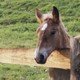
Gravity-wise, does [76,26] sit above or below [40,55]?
below

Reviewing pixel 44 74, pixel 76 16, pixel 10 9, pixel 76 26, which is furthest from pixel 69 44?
pixel 10 9

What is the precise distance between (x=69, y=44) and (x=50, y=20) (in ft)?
0.93

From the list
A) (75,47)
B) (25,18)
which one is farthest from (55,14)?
(25,18)

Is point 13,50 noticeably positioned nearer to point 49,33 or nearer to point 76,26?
point 49,33

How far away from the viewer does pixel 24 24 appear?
18250mm

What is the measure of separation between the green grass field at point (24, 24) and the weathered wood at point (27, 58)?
3.49 metres

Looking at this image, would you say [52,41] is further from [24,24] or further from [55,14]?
[24,24]

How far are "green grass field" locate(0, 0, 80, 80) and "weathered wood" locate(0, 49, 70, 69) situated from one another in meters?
3.49

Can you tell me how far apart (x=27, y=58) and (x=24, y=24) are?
46.5 ft

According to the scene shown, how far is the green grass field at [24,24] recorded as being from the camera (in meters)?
8.47

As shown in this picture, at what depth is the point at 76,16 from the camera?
19.0 meters

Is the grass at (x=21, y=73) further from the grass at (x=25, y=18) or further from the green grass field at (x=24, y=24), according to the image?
the grass at (x=25, y=18)

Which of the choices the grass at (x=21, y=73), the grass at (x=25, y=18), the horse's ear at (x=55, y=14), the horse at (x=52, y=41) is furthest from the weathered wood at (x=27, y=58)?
the grass at (x=25, y=18)

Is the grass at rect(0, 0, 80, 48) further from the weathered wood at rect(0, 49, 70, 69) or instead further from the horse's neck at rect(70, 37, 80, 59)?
the horse's neck at rect(70, 37, 80, 59)
